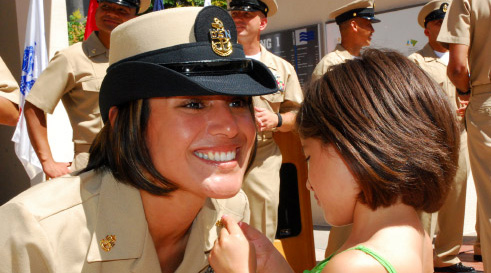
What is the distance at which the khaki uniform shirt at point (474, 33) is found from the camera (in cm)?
361

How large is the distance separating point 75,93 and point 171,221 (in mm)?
2046

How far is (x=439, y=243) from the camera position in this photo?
463 cm

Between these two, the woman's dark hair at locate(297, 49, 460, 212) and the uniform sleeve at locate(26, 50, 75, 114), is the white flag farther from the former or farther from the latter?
the woman's dark hair at locate(297, 49, 460, 212)

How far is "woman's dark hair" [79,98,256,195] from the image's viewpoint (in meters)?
1.75

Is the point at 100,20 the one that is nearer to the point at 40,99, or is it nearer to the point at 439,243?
the point at 40,99

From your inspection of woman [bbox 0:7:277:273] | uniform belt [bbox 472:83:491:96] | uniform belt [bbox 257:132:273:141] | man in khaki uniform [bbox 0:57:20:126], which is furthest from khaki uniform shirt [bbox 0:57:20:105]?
uniform belt [bbox 472:83:491:96]

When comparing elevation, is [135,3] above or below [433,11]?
above

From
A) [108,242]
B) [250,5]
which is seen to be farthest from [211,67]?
[250,5]

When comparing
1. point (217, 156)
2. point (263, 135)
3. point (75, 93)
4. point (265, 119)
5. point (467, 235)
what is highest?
point (217, 156)

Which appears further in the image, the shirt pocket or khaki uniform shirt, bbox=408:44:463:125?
khaki uniform shirt, bbox=408:44:463:125

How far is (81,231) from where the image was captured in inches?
66.6

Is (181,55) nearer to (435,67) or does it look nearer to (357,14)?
(357,14)

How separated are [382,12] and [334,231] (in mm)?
2780

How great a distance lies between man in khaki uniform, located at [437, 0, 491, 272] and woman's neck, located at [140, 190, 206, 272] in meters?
2.24
